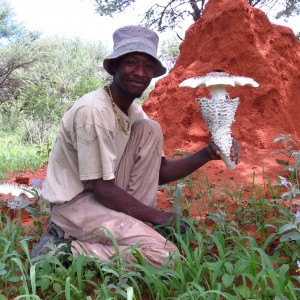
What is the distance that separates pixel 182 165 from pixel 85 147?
2.23ft

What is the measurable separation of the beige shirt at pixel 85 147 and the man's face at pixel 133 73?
0.43ft

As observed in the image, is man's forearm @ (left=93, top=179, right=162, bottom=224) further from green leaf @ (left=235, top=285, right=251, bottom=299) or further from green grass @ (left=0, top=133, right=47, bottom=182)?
green grass @ (left=0, top=133, right=47, bottom=182)

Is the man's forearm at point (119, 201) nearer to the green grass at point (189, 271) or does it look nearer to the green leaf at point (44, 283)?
the green grass at point (189, 271)

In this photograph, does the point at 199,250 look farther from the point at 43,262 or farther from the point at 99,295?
the point at 43,262

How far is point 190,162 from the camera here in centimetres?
245

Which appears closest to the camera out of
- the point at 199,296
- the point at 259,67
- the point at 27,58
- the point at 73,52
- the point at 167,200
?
the point at 199,296

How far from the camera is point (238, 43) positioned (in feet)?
13.6

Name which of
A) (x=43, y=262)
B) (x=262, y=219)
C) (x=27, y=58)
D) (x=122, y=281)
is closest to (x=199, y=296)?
(x=122, y=281)

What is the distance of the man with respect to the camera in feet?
6.81

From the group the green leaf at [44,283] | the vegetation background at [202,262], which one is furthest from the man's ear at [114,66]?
the green leaf at [44,283]

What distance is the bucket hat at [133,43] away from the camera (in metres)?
2.14

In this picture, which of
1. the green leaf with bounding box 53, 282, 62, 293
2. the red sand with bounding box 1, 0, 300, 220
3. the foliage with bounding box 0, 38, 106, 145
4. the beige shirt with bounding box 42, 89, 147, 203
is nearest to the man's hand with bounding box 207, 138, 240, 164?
the beige shirt with bounding box 42, 89, 147, 203

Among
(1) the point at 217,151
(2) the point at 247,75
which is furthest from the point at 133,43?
(2) the point at 247,75

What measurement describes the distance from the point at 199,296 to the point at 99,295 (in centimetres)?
42
